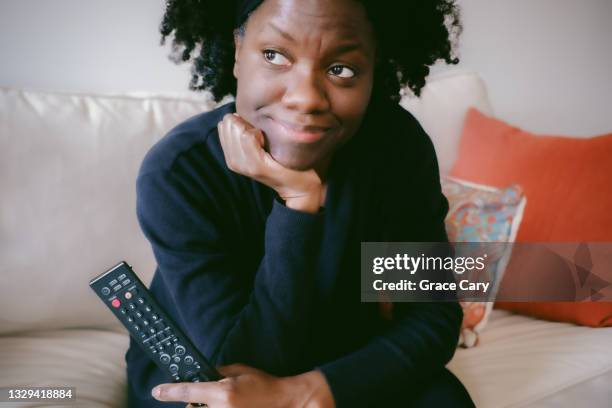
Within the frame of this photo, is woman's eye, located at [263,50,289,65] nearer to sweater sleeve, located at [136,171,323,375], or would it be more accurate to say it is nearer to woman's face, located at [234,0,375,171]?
woman's face, located at [234,0,375,171]

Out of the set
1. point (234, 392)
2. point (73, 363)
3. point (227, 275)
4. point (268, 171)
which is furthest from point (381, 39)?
point (73, 363)

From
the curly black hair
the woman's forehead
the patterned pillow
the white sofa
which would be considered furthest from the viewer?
the patterned pillow

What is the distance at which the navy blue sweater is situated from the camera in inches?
24.1

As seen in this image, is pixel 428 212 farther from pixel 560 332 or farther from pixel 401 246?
pixel 560 332

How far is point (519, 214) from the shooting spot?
982 mm

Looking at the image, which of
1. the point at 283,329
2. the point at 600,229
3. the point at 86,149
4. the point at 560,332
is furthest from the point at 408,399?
the point at 86,149

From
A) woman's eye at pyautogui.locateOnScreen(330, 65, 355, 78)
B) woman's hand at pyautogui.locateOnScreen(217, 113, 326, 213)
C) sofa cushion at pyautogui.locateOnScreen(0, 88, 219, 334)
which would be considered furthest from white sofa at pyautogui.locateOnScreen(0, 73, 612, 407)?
woman's eye at pyautogui.locateOnScreen(330, 65, 355, 78)

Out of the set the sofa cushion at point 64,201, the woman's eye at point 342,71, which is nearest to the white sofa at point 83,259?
the sofa cushion at point 64,201

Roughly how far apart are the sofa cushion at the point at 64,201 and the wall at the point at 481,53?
0.18 m

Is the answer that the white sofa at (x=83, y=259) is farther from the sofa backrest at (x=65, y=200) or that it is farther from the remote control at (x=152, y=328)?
the remote control at (x=152, y=328)

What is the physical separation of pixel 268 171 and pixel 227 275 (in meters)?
0.15

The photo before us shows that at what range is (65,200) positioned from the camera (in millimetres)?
884

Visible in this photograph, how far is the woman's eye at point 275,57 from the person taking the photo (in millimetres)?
573

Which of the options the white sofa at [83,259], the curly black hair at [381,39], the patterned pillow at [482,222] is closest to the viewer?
the curly black hair at [381,39]
